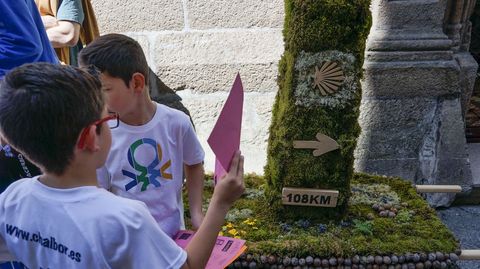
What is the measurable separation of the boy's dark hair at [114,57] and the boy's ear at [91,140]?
1.46 ft

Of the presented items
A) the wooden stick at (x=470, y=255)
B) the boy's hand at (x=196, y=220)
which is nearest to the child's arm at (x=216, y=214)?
the boy's hand at (x=196, y=220)

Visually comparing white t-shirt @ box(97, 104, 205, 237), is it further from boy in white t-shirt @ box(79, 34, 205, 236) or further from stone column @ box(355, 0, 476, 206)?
stone column @ box(355, 0, 476, 206)

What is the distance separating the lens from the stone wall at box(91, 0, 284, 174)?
126 inches

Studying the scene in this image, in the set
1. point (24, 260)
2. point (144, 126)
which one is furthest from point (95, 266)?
point (144, 126)

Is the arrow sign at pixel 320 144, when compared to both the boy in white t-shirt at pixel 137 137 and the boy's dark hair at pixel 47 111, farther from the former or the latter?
the boy's dark hair at pixel 47 111

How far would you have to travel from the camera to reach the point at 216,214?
45.0 inches

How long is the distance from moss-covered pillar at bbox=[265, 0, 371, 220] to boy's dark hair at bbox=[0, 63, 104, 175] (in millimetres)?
1354

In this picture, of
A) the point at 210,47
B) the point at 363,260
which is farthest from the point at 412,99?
the point at 363,260

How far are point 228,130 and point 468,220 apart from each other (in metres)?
2.63

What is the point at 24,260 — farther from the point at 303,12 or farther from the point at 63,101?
the point at 303,12

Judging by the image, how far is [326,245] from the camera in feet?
6.86

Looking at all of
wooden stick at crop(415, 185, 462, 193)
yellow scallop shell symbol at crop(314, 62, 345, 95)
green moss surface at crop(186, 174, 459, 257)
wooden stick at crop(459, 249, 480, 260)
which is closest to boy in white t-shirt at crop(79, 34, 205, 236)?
green moss surface at crop(186, 174, 459, 257)

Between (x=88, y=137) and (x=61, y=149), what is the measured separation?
0.06m

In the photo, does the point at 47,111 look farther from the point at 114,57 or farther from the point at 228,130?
the point at 114,57
